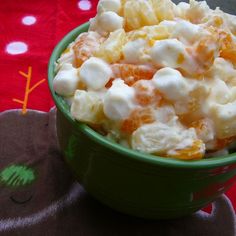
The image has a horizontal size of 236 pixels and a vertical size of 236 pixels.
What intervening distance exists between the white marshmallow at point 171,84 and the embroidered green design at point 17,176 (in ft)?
1.01

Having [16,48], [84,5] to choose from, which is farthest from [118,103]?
[84,5]

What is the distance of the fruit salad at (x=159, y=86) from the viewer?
1.61 feet

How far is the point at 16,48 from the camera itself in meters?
0.93

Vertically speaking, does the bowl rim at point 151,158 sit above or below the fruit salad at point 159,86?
below

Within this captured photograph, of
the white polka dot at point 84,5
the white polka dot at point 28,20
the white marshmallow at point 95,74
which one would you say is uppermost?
the white marshmallow at point 95,74

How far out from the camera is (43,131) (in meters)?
0.78

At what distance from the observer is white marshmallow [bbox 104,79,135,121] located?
488 mm

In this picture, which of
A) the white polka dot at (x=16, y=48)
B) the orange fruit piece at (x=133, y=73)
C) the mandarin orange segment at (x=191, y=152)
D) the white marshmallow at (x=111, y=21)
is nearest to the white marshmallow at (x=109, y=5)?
the white marshmallow at (x=111, y=21)

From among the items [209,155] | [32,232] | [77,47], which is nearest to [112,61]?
[77,47]

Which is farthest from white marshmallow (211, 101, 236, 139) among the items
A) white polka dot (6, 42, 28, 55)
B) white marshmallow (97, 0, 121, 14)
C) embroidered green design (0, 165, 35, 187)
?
white polka dot (6, 42, 28, 55)

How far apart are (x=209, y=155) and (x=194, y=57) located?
124 millimetres

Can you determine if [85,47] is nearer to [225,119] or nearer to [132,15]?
[132,15]

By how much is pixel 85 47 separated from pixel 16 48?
409 mm

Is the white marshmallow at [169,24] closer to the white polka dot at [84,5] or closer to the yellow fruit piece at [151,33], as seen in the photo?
the yellow fruit piece at [151,33]
